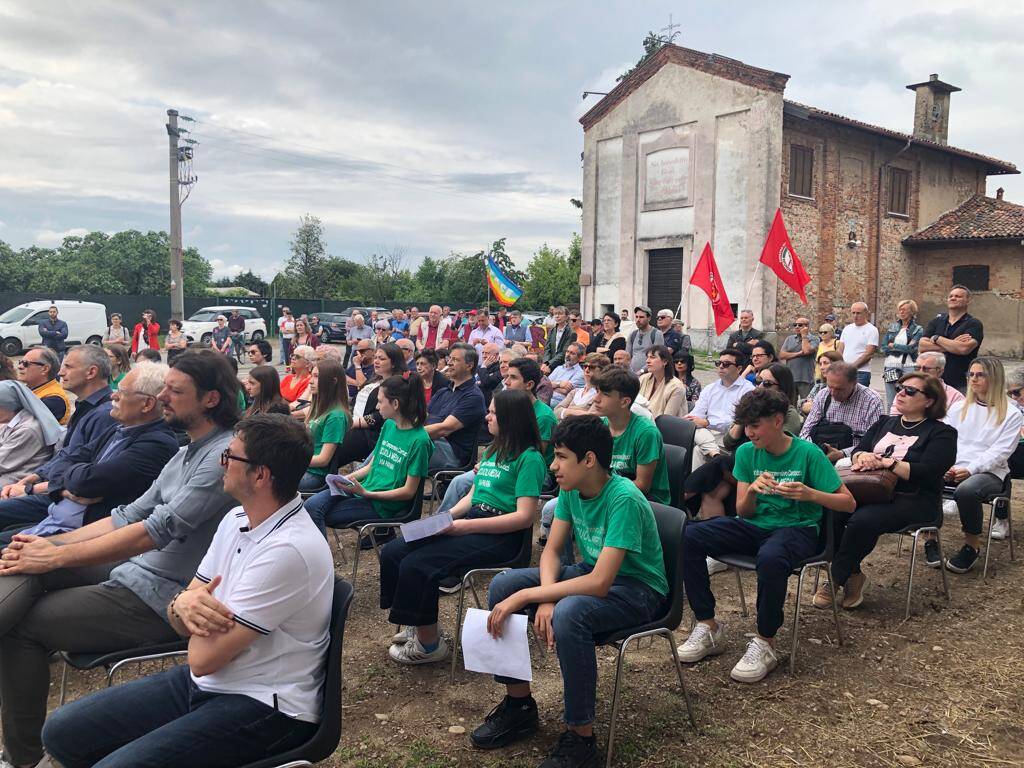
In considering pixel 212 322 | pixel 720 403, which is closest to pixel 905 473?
pixel 720 403

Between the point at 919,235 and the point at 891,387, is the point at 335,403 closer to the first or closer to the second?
the point at 891,387

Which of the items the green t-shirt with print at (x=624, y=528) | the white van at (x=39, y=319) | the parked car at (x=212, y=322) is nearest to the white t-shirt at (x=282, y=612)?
the green t-shirt with print at (x=624, y=528)

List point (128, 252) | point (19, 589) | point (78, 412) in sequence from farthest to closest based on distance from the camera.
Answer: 1. point (128, 252)
2. point (78, 412)
3. point (19, 589)

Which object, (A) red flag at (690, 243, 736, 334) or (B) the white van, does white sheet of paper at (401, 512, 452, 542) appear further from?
(B) the white van

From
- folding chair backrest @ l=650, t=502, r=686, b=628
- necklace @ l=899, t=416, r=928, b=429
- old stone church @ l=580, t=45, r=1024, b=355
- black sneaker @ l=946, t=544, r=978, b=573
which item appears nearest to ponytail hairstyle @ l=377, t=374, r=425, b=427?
folding chair backrest @ l=650, t=502, r=686, b=628

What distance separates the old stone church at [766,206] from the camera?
22.5m

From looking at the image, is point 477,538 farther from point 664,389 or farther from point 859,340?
point 859,340

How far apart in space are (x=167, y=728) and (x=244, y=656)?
279mm

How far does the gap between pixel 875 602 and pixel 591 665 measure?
2.73 meters

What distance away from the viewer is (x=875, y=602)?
490cm

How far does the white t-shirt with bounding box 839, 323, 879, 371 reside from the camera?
32.6 ft

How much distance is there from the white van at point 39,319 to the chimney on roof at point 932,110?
98.5 feet

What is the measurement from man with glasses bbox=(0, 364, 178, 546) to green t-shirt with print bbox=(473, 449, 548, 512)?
5.21 feet

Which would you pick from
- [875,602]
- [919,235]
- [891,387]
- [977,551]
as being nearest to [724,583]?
[875,602]
